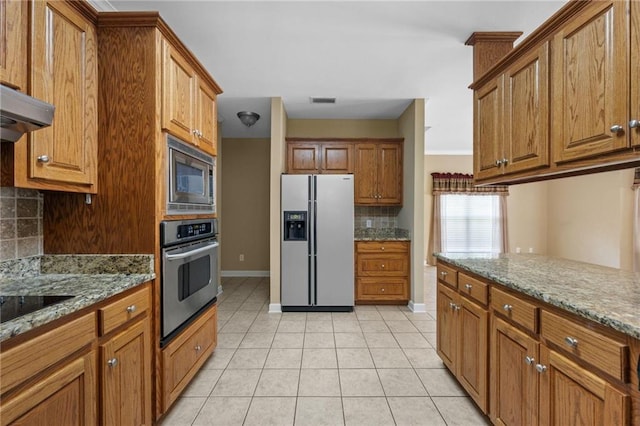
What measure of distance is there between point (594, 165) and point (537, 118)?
0.43 meters

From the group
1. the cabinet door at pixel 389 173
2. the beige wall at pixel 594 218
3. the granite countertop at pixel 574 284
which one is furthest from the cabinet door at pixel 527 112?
the beige wall at pixel 594 218

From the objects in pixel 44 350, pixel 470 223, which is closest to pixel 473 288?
pixel 44 350

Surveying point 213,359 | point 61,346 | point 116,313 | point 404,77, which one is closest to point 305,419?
point 213,359

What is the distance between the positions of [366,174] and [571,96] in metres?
2.78

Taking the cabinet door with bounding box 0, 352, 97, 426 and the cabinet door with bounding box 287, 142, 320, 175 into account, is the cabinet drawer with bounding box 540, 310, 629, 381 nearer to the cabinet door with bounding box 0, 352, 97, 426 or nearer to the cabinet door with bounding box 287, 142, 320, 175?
the cabinet door with bounding box 0, 352, 97, 426

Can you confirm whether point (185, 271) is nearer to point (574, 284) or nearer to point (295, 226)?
point (295, 226)

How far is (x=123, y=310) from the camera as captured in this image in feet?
4.36

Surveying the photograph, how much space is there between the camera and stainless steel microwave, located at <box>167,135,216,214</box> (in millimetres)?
1703

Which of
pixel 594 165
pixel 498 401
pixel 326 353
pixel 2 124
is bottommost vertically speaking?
pixel 326 353

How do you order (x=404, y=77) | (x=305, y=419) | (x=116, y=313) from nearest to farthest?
(x=116, y=313), (x=305, y=419), (x=404, y=77)

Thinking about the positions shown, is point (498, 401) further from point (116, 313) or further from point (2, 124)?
point (2, 124)

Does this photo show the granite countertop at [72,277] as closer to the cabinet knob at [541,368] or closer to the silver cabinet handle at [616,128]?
the cabinet knob at [541,368]

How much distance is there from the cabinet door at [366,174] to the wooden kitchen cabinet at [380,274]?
A: 70cm

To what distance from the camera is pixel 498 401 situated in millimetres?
1508
